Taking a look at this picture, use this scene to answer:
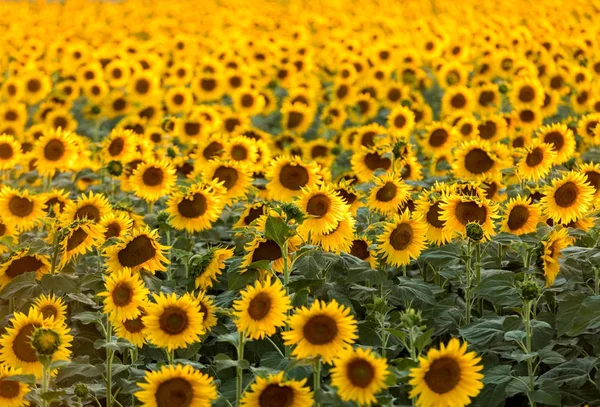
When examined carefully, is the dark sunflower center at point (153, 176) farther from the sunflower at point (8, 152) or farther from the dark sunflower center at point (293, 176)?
the sunflower at point (8, 152)

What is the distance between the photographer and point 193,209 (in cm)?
559

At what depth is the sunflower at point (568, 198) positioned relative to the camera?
502 cm

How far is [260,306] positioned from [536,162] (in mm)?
2606

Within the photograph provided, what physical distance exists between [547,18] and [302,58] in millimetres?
5092

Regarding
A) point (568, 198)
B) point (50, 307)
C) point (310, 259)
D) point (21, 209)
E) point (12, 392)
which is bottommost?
point (12, 392)

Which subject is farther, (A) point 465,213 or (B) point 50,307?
(A) point 465,213

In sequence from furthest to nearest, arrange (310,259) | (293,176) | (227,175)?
(227,175), (293,176), (310,259)

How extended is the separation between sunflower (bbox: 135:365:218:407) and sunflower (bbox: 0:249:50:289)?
156 centimetres

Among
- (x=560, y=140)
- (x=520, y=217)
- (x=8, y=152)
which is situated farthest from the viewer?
(x=8, y=152)

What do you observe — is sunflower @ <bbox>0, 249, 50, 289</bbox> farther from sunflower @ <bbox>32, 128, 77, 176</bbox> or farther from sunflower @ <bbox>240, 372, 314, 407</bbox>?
sunflower @ <bbox>32, 128, 77, 176</bbox>

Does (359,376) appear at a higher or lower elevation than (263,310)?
lower

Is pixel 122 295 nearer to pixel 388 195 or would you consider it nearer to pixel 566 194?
pixel 388 195

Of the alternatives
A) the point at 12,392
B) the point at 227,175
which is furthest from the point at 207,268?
the point at 227,175

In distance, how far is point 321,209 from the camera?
4.81 m
